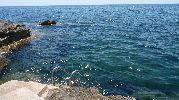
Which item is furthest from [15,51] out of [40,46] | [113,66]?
[113,66]

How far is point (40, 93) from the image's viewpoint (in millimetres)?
13383

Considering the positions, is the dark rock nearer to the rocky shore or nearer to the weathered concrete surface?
the rocky shore

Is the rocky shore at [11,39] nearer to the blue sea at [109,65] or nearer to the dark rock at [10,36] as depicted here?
the dark rock at [10,36]

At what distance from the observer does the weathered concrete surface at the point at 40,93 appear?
1255 cm

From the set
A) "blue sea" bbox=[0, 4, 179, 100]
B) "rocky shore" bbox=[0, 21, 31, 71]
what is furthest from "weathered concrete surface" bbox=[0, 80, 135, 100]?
"rocky shore" bbox=[0, 21, 31, 71]

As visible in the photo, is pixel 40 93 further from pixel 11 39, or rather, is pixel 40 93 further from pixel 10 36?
pixel 10 36

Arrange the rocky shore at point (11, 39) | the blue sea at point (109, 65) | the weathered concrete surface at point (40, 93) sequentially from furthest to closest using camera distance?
the rocky shore at point (11, 39) < the blue sea at point (109, 65) < the weathered concrete surface at point (40, 93)

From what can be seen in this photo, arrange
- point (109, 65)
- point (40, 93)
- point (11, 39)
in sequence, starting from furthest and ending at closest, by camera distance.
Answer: point (11, 39)
point (109, 65)
point (40, 93)

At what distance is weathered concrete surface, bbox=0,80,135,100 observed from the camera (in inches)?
494

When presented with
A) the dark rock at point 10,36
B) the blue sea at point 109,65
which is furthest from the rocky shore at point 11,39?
the blue sea at point 109,65

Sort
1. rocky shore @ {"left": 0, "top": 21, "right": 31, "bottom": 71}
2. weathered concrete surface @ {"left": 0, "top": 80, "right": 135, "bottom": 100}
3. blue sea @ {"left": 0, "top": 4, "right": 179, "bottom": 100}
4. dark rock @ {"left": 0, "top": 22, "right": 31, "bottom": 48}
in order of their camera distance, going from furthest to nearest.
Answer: dark rock @ {"left": 0, "top": 22, "right": 31, "bottom": 48} → rocky shore @ {"left": 0, "top": 21, "right": 31, "bottom": 71} → blue sea @ {"left": 0, "top": 4, "right": 179, "bottom": 100} → weathered concrete surface @ {"left": 0, "top": 80, "right": 135, "bottom": 100}

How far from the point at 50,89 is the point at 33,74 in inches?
440

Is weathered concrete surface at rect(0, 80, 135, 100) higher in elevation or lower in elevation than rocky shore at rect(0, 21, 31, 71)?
higher

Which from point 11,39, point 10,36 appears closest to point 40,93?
point 11,39
